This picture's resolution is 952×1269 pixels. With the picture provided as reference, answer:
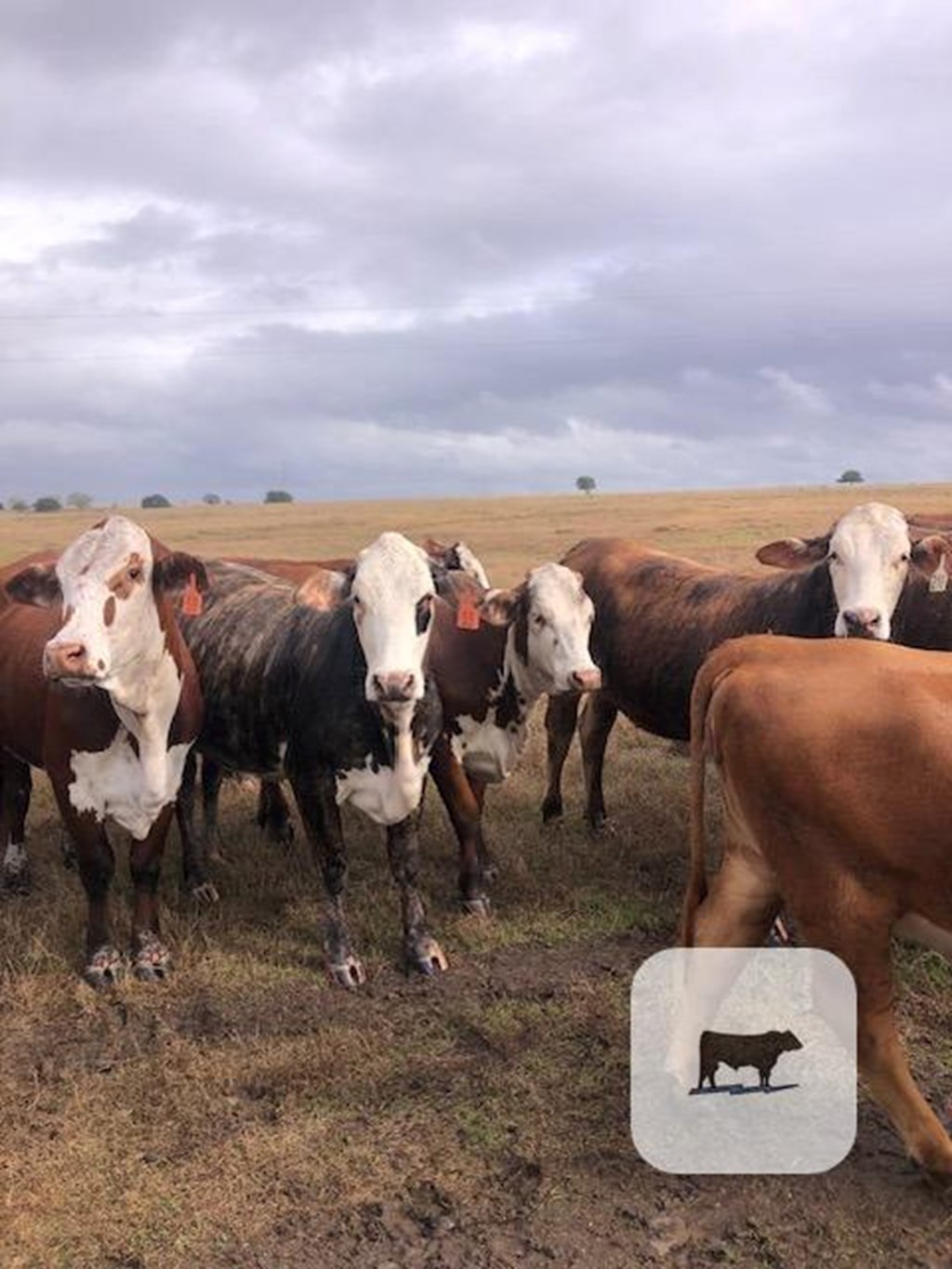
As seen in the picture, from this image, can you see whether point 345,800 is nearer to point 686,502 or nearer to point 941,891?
point 941,891

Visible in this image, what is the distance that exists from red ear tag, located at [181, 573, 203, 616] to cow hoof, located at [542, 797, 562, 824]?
11.0ft

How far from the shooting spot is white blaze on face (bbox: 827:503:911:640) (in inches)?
220

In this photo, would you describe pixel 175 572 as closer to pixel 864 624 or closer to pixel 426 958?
pixel 426 958

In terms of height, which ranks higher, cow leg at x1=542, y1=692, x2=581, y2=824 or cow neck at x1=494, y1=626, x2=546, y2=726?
cow neck at x1=494, y1=626, x2=546, y2=726

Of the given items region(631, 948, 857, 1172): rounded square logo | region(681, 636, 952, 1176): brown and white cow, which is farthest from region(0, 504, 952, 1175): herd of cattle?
region(631, 948, 857, 1172): rounded square logo

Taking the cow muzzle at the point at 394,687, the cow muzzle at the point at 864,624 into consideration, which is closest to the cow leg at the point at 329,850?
the cow muzzle at the point at 394,687

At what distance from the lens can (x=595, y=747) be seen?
26.2 feet

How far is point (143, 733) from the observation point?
5270 mm

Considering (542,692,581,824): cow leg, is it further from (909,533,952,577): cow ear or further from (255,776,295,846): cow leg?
(909,533,952,577): cow ear

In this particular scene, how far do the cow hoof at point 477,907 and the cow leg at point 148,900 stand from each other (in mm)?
1584

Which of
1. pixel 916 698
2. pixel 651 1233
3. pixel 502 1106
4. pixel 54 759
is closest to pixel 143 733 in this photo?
pixel 54 759

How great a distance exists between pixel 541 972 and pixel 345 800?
1.25 metres

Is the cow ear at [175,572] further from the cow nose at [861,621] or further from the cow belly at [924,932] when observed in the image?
the cow belly at [924,932]

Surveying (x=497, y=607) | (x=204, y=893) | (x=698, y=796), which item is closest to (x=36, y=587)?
(x=204, y=893)
